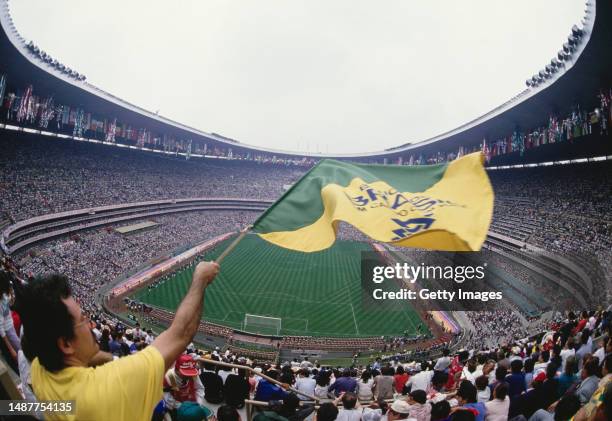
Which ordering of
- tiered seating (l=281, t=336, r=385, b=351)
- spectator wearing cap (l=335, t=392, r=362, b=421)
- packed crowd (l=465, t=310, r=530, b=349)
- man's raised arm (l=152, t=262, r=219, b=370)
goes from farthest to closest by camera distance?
tiered seating (l=281, t=336, r=385, b=351) < packed crowd (l=465, t=310, r=530, b=349) < spectator wearing cap (l=335, t=392, r=362, b=421) < man's raised arm (l=152, t=262, r=219, b=370)

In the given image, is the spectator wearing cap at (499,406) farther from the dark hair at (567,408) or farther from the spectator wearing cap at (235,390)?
the spectator wearing cap at (235,390)

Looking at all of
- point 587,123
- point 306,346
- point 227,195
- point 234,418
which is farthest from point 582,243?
point 227,195

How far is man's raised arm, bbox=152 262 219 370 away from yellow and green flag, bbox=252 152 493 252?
248 centimetres

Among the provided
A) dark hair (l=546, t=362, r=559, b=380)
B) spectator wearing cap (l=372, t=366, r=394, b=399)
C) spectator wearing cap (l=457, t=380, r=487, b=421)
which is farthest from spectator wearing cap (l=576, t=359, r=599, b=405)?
spectator wearing cap (l=372, t=366, r=394, b=399)

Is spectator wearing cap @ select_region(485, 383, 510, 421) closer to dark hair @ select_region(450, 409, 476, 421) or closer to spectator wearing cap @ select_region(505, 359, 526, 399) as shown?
dark hair @ select_region(450, 409, 476, 421)

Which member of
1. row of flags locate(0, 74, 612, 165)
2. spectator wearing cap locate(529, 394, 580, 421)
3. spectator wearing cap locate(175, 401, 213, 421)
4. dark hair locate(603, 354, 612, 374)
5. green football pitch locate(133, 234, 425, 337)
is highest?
row of flags locate(0, 74, 612, 165)

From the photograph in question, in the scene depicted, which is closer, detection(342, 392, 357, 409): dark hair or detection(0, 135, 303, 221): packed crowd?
detection(342, 392, 357, 409): dark hair

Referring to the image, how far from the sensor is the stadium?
18797 millimetres

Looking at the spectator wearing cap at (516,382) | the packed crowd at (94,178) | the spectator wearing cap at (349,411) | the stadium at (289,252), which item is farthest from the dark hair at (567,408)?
the packed crowd at (94,178)

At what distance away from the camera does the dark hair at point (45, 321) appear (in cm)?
160

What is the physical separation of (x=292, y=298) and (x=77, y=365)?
79.3ft

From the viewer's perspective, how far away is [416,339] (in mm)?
19812

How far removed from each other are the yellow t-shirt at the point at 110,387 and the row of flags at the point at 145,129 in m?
25.2

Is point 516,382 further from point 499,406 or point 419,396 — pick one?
point 419,396
